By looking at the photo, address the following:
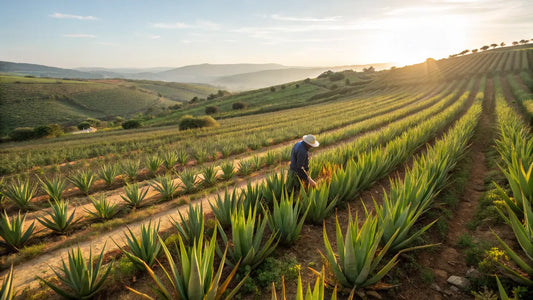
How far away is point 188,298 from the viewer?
242 cm

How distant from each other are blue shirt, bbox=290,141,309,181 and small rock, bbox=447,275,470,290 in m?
3.06

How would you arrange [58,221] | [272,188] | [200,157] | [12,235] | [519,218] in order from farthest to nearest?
[200,157] < [272,188] < [58,221] < [12,235] < [519,218]

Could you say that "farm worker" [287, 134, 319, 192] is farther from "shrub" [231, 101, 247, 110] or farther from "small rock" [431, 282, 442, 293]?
"shrub" [231, 101, 247, 110]

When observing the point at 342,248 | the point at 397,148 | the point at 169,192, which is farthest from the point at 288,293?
the point at 397,148

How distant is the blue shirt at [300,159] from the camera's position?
5199mm

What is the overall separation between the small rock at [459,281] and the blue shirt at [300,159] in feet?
10.0

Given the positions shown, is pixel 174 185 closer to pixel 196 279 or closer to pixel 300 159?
pixel 300 159

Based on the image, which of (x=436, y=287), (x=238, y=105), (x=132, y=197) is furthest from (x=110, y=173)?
(x=238, y=105)

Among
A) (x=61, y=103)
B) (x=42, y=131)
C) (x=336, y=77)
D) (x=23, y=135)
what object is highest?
(x=336, y=77)

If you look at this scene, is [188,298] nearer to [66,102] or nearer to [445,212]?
[445,212]

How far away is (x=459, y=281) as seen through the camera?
3.00m

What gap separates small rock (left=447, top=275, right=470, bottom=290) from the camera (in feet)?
9.65

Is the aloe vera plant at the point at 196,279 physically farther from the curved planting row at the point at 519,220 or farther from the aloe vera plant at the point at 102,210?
the aloe vera plant at the point at 102,210

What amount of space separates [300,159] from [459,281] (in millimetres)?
3239
